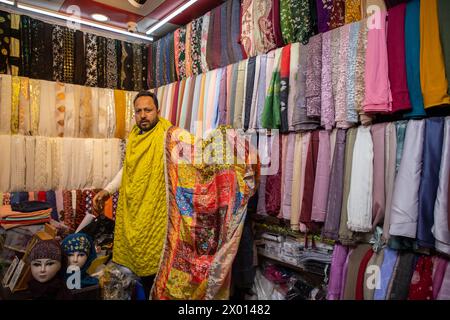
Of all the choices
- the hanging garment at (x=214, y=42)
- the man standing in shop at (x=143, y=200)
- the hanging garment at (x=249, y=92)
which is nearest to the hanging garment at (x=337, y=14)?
the hanging garment at (x=249, y=92)

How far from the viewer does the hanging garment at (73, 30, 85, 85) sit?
2559 millimetres

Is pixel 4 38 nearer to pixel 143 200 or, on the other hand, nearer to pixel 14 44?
pixel 14 44

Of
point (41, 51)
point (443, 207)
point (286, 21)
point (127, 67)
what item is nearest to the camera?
point (443, 207)

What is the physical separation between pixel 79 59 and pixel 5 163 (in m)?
1.01

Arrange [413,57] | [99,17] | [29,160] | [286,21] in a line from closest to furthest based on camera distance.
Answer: [413,57] < [286,21] < [29,160] < [99,17]

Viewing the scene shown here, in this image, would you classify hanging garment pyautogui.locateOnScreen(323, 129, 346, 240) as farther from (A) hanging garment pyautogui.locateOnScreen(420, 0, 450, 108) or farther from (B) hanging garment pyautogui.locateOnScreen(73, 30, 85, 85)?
(B) hanging garment pyautogui.locateOnScreen(73, 30, 85, 85)

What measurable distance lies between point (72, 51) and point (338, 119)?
2.22 metres

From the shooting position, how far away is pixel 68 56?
2527 millimetres

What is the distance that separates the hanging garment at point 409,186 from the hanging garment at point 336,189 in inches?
9.7

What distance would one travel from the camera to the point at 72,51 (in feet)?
8.33

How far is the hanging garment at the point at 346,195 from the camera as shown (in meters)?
1.40

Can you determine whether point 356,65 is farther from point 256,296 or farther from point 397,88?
point 256,296

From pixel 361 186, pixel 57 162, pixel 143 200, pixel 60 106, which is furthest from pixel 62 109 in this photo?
pixel 361 186

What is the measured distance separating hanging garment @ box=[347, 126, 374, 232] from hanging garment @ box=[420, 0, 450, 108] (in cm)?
28
